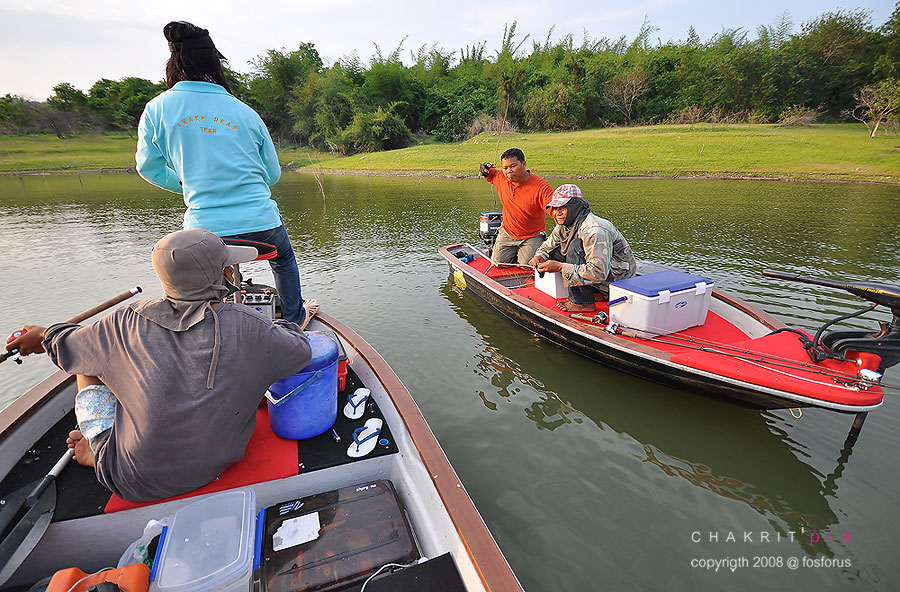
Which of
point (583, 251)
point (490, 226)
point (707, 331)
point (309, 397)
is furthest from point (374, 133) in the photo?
point (309, 397)

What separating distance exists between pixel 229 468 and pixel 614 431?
11.6 feet

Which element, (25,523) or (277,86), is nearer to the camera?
(25,523)

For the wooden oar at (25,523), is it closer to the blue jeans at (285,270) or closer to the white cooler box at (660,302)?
the blue jeans at (285,270)

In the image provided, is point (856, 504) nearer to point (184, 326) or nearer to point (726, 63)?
point (184, 326)

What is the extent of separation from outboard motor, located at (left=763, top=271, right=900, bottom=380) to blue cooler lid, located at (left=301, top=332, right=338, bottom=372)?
3798 mm

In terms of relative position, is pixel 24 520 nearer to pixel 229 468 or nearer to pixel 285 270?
pixel 229 468

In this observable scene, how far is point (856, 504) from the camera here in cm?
328

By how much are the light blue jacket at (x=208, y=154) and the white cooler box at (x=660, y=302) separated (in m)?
3.76

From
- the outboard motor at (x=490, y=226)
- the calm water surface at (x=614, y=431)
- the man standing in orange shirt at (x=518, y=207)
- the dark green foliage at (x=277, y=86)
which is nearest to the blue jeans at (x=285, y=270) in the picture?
the calm water surface at (x=614, y=431)

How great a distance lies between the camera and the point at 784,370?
3.56 meters

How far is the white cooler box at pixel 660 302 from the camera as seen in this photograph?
4.45 meters

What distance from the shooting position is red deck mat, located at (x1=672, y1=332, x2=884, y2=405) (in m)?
3.20

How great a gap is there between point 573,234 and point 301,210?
15.5 meters

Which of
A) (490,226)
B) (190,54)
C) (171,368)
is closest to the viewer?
(171,368)
